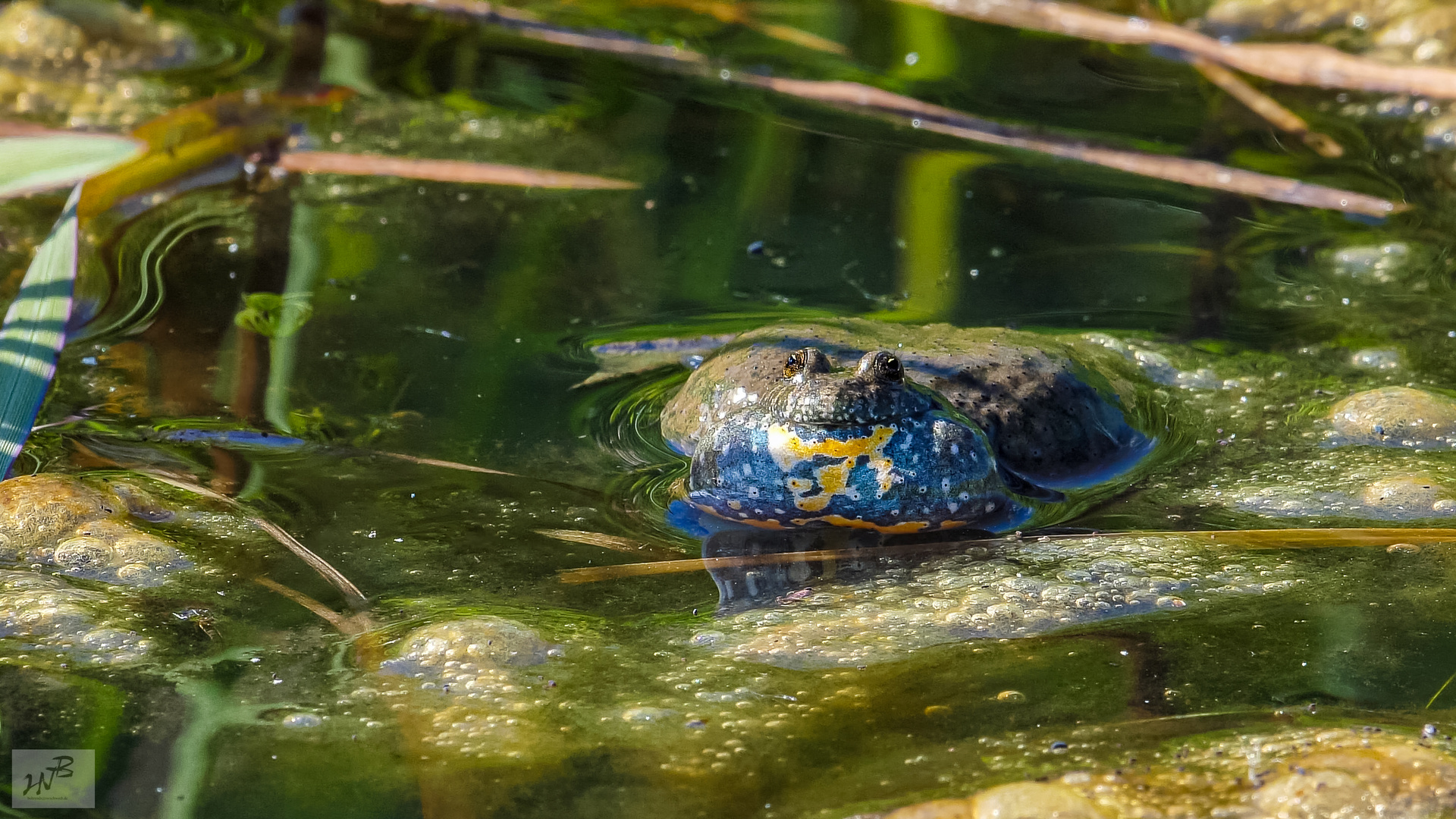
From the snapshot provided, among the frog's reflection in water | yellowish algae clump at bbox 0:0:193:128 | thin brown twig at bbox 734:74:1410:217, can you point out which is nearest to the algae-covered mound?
the frog's reflection in water

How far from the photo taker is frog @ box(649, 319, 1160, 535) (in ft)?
8.52

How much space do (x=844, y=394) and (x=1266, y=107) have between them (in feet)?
8.73

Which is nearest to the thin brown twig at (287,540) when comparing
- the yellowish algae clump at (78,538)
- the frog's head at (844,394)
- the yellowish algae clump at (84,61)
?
the yellowish algae clump at (78,538)

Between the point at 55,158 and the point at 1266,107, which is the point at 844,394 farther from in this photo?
the point at 1266,107

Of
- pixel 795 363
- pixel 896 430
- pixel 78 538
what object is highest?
pixel 795 363

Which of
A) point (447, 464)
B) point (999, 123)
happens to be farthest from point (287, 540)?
point (999, 123)

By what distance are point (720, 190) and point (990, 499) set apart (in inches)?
69.4

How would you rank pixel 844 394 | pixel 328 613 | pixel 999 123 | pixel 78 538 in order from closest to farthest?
1. pixel 328 613
2. pixel 78 538
3. pixel 844 394
4. pixel 999 123

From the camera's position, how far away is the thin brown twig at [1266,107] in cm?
418

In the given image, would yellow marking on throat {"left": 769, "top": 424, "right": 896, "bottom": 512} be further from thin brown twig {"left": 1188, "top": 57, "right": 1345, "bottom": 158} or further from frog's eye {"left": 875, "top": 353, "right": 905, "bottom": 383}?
thin brown twig {"left": 1188, "top": 57, "right": 1345, "bottom": 158}

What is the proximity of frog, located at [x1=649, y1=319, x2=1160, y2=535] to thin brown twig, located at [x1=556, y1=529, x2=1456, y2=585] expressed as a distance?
0.08 metres

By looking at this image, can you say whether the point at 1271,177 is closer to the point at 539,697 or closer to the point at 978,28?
the point at 978,28

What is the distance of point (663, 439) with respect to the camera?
307 cm

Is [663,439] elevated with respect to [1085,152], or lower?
lower
